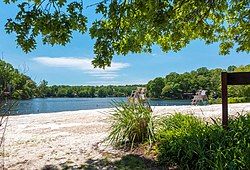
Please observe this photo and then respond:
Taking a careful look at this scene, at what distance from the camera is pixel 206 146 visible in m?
5.80

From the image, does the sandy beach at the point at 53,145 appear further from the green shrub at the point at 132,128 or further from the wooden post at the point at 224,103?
the wooden post at the point at 224,103

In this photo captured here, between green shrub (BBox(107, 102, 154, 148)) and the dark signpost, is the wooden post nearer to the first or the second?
the dark signpost

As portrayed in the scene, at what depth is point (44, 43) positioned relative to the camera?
6.93 meters

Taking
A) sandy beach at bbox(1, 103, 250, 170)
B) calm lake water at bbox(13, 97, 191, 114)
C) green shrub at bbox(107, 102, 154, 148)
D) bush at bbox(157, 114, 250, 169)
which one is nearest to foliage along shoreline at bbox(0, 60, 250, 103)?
calm lake water at bbox(13, 97, 191, 114)

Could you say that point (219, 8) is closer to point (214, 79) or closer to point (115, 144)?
point (115, 144)

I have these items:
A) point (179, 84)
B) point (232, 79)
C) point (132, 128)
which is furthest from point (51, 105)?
point (179, 84)

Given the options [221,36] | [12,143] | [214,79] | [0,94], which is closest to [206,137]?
[0,94]

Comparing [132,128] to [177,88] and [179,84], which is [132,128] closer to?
[177,88]

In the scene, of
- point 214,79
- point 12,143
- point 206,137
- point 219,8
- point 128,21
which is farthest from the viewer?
point 214,79

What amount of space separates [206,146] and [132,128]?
1.66 m

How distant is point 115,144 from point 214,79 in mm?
35399

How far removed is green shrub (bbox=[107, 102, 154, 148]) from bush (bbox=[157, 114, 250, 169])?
384mm

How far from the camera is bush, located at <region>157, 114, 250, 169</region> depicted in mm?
5246

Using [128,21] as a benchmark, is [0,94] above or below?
below
